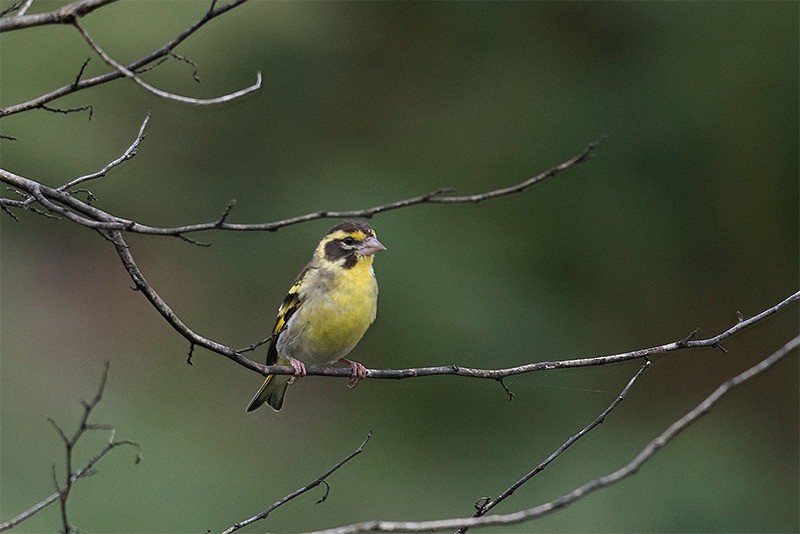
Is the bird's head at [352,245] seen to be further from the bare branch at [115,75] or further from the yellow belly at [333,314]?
the bare branch at [115,75]

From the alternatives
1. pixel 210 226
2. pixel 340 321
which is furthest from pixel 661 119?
pixel 210 226

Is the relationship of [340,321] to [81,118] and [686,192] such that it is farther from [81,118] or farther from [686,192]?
[81,118]

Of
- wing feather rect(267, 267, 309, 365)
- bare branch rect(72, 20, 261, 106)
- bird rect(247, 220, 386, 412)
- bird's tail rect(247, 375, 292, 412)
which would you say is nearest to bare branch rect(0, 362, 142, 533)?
bare branch rect(72, 20, 261, 106)

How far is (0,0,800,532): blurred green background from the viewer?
33.5 feet

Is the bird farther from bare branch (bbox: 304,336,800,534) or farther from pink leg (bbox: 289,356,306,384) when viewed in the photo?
bare branch (bbox: 304,336,800,534)

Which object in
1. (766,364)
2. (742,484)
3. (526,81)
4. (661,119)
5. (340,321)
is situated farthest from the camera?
(526,81)

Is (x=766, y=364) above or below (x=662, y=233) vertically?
Result: below

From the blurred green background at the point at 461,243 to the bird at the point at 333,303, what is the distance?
4147 mm

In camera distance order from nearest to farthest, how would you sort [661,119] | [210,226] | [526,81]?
[210,226]
[661,119]
[526,81]

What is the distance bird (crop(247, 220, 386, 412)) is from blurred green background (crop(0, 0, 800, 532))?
415cm

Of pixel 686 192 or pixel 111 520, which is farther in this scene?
pixel 686 192

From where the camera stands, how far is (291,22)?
1215 cm

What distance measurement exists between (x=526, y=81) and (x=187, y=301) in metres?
4.52

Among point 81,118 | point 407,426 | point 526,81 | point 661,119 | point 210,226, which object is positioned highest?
point 81,118
